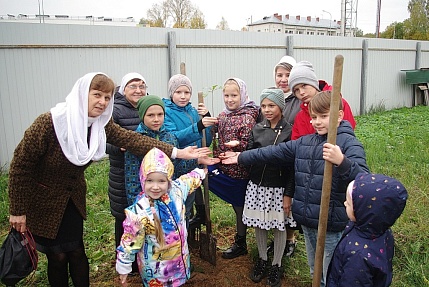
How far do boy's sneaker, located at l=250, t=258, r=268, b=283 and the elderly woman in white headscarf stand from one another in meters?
1.29

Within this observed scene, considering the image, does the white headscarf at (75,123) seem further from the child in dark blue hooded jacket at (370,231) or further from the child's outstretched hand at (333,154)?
the child in dark blue hooded jacket at (370,231)

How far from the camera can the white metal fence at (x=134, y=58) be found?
237 inches

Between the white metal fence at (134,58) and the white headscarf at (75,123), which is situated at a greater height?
the white metal fence at (134,58)

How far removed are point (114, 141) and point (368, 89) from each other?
1156cm

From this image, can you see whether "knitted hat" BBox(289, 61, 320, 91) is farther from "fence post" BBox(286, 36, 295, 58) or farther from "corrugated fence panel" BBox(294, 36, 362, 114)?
"corrugated fence panel" BBox(294, 36, 362, 114)

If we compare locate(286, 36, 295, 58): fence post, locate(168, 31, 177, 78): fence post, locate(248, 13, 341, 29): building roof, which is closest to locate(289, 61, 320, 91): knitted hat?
locate(168, 31, 177, 78): fence post

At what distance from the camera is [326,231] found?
91.0 inches

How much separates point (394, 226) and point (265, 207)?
1.61m

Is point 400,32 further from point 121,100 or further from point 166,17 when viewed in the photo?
point 121,100

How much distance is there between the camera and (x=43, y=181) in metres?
2.30

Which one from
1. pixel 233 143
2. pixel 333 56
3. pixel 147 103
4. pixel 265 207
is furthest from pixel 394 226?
pixel 333 56

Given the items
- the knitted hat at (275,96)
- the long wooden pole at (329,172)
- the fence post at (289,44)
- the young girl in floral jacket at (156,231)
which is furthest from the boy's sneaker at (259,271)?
the fence post at (289,44)

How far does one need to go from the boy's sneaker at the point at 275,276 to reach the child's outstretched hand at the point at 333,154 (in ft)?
4.27

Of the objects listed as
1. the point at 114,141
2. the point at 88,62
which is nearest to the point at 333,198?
the point at 114,141
